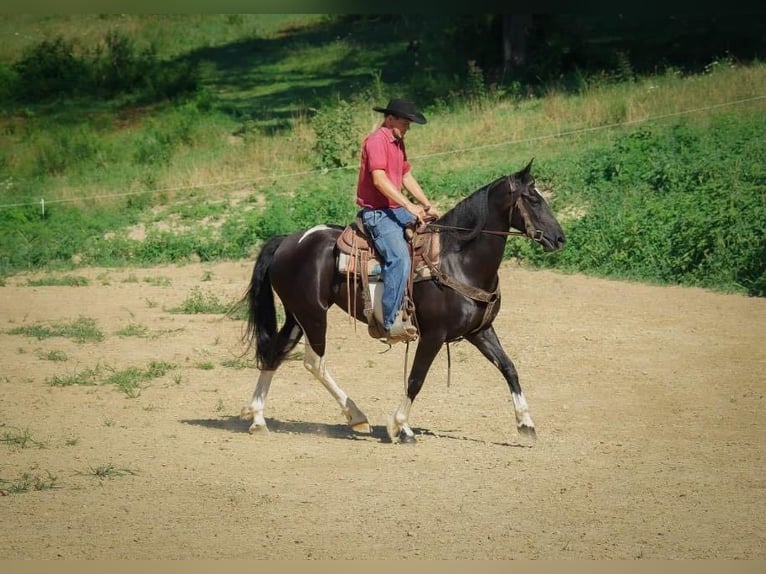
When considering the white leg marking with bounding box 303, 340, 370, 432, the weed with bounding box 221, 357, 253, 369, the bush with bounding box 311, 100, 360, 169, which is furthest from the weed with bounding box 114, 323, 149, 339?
the bush with bounding box 311, 100, 360, 169

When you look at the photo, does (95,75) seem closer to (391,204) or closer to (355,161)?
(355,161)

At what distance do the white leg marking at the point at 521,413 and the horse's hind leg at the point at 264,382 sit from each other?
6.58ft

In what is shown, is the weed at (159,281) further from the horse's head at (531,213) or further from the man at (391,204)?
the horse's head at (531,213)

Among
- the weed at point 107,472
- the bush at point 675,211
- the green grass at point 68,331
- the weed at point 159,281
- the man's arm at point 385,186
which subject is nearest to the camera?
the weed at point 107,472

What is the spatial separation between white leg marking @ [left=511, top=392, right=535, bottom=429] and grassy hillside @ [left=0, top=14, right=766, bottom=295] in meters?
6.80

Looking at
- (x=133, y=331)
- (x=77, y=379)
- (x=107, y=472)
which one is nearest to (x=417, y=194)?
(x=107, y=472)

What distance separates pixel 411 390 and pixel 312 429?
1.19 m

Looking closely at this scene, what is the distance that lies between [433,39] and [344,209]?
45.8ft

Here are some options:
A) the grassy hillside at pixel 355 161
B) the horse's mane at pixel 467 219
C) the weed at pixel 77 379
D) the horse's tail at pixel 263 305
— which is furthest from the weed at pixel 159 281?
the horse's mane at pixel 467 219

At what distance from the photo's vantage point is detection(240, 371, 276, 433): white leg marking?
9.84m

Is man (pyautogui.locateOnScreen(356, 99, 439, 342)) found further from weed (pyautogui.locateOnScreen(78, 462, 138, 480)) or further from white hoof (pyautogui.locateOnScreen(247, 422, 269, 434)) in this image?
weed (pyautogui.locateOnScreen(78, 462, 138, 480))

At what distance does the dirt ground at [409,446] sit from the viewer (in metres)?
7.12

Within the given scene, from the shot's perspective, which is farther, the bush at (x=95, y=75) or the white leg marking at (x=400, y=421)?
the bush at (x=95, y=75)

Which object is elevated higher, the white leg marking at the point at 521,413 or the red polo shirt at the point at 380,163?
the red polo shirt at the point at 380,163
